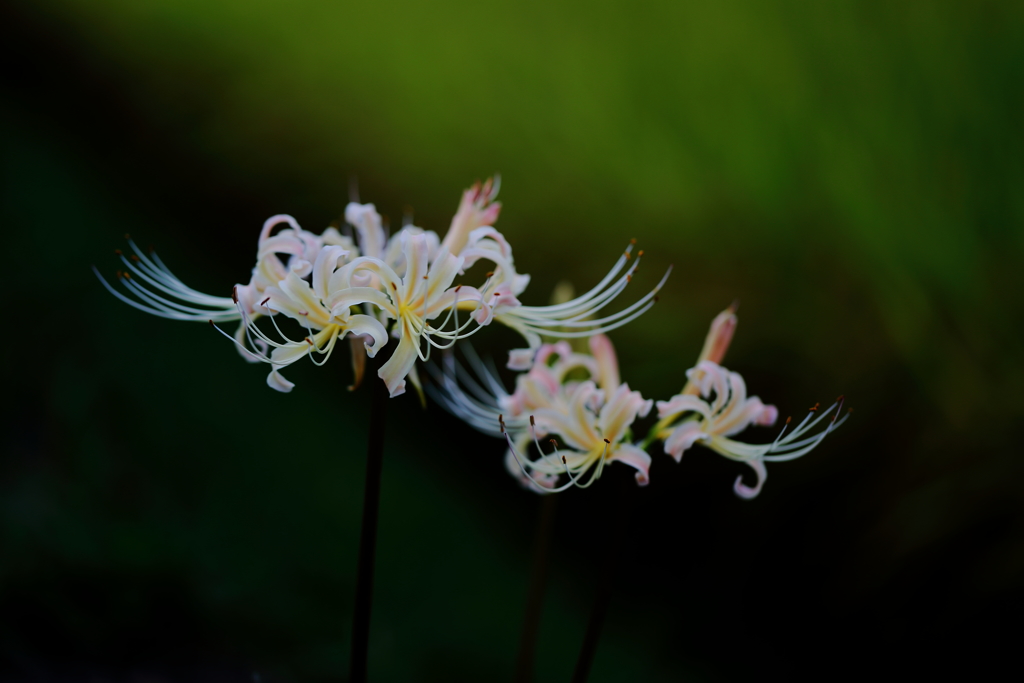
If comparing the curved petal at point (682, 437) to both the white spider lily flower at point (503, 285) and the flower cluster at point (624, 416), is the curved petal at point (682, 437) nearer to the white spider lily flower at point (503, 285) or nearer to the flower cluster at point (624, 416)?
the flower cluster at point (624, 416)

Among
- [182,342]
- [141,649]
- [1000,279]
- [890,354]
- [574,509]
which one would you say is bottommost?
[141,649]

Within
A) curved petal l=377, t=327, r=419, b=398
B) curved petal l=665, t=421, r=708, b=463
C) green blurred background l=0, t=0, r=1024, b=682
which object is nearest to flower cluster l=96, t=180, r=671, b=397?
curved petal l=377, t=327, r=419, b=398

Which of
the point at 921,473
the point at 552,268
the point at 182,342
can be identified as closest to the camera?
the point at 921,473

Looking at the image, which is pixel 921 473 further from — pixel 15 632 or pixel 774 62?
pixel 15 632

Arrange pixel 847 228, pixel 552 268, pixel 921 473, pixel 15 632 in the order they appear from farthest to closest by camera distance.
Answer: pixel 552 268 → pixel 847 228 → pixel 921 473 → pixel 15 632

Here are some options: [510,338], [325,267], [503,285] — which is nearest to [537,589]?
[503,285]

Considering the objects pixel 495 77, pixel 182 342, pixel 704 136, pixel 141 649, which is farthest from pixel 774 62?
pixel 141 649

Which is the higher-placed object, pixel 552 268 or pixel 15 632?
pixel 552 268
